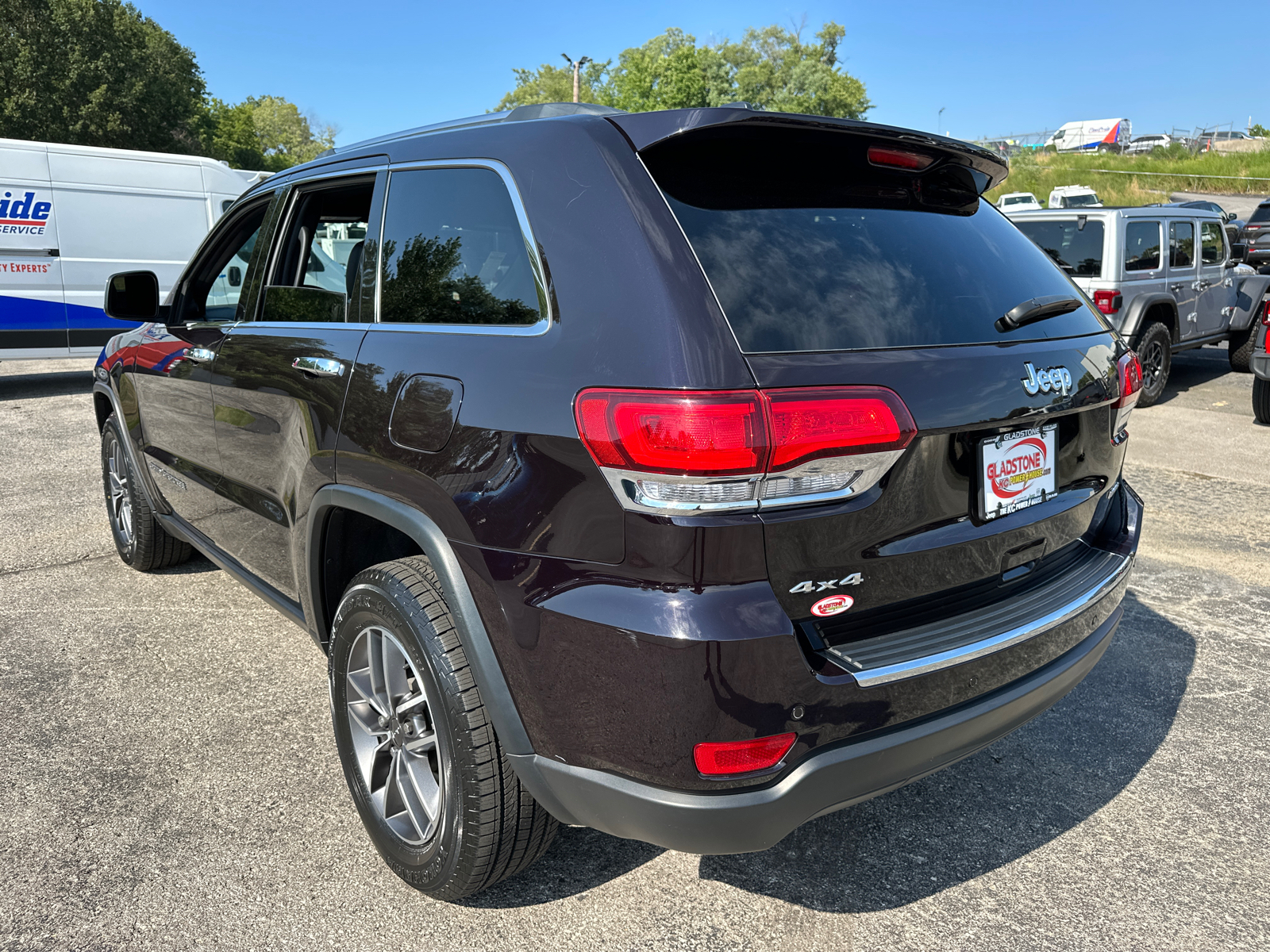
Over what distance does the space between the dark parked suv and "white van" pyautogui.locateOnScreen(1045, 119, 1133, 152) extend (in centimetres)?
7411

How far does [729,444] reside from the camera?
1.62m

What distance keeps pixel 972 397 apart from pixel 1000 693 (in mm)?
674

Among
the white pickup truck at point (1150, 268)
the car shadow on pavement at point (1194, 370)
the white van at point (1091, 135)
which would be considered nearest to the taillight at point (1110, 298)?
the white pickup truck at point (1150, 268)

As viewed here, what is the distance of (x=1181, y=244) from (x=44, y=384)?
13.7 metres

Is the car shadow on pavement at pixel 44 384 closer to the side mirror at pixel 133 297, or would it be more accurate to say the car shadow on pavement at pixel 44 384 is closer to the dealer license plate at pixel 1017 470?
the side mirror at pixel 133 297

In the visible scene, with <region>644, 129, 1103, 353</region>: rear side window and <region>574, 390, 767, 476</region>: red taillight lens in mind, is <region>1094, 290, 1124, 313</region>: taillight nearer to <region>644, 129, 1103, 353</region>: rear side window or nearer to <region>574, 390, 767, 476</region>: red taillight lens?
<region>644, 129, 1103, 353</region>: rear side window

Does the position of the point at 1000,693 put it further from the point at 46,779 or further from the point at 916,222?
the point at 46,779

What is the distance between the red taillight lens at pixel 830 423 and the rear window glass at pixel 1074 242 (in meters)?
8.01

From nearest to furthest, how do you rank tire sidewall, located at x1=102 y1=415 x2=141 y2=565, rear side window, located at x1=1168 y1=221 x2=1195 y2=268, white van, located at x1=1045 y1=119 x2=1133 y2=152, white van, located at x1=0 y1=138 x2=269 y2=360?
tire sidewall, located at x1=102 y1=415 x2=141 y2=565
rear side window, located at x1=1168 y1=221 x2=1195 y2=268
white van, located at x1=0 y1=138 x2=269 y2=360
white van, located at x1=1045 y1=119 x2=1133 y2=152

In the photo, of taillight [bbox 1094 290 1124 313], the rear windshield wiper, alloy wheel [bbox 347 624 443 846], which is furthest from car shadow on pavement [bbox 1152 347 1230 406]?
alloy wheel [bbox 347 624 443 846]

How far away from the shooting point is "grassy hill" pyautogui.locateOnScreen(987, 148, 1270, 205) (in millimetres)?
41594

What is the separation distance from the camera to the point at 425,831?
7.40ft

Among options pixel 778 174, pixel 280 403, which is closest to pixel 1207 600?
pixel 778 174

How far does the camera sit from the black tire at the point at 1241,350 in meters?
11.4
